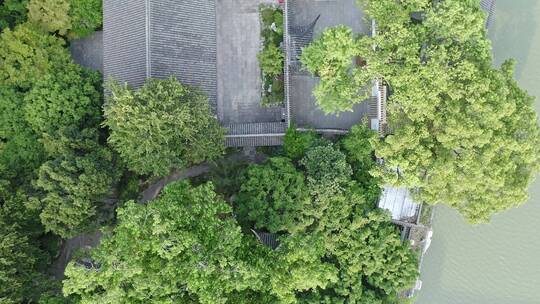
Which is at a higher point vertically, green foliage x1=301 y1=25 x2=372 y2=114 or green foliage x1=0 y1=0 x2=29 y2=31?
green foliage x1=0 y1=0 x2=29 y2=31

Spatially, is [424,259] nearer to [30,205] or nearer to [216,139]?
[216,139]

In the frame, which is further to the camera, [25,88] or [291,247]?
[25,88]

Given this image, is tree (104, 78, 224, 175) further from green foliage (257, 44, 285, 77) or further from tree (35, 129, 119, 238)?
green foliage (257, 44, 285, 77)

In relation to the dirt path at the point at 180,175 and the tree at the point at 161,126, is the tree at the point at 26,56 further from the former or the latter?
the dirt path at the point at 180,175

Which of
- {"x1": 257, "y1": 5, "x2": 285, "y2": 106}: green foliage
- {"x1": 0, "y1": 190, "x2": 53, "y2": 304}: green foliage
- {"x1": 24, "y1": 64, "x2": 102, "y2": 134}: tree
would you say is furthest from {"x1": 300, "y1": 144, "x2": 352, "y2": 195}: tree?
{"x1": 0, "y1": 190, "x2": 53, "y2": 304}: green foliage

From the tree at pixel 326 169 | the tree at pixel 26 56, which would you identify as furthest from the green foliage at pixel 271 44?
the tree at pixel 26 56

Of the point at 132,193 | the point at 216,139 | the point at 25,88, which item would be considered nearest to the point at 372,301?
the point at 216,139
